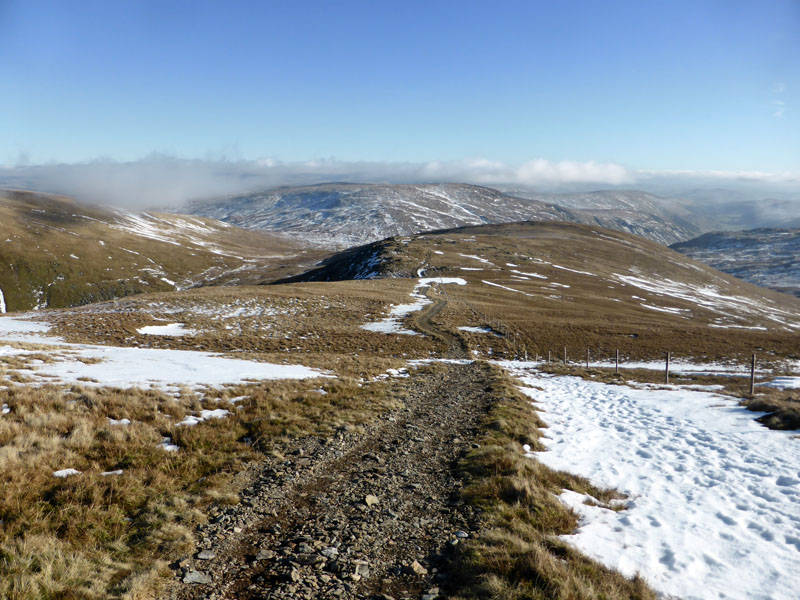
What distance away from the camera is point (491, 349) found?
41.9 m

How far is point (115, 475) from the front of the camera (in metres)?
7.95

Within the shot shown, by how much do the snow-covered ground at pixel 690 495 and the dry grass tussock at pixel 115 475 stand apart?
6.72 meters

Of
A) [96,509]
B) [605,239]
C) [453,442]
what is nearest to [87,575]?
[96,509]

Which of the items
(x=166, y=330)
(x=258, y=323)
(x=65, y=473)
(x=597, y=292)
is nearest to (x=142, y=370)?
(x=65, y=473)

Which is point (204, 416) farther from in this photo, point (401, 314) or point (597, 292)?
point (597, 292)

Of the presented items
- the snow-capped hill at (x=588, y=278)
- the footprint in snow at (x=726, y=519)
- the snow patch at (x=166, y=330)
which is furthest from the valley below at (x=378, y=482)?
the snow-capped hill at (x=588, y=278)

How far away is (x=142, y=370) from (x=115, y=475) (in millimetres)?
12255

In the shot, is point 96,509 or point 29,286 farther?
point 29,286

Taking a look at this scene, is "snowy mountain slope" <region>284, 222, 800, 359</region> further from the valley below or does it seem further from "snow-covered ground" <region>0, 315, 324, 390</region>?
"snow-covered ground" <region>0, 315, 324, 390</region>

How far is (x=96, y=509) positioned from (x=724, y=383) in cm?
3302

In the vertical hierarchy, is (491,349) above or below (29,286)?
above

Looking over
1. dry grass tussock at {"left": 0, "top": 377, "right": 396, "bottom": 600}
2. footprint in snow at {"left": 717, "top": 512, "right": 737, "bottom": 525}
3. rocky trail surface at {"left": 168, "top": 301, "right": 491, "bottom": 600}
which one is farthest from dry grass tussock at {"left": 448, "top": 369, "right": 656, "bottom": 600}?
dry grass tussock at {"left": 0, "top": 377, "right": 396, "bottom": 600}

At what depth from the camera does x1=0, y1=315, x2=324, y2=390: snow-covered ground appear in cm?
1531

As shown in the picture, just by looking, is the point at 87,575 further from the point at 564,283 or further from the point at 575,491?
the point at 564,283
